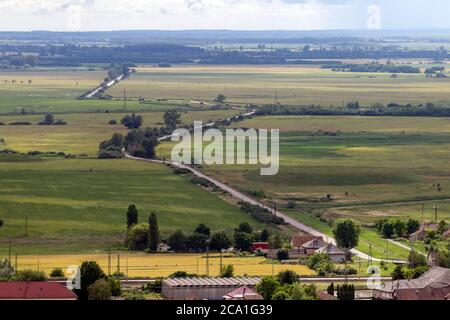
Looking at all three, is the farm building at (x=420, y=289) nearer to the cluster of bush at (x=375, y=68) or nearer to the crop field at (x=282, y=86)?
the crop field at (x=282, y=86)

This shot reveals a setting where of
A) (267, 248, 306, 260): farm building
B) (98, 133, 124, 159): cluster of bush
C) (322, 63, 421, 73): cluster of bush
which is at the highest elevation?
(267, 248, 306, 260): farm building

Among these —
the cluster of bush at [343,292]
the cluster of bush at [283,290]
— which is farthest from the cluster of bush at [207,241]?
the cluster of bush at [343,292]

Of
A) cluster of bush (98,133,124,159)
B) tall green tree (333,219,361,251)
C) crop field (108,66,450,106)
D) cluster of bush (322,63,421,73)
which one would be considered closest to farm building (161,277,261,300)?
tall green tree (333,219,361,251)

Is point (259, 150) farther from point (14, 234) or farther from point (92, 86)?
point (92, 86)

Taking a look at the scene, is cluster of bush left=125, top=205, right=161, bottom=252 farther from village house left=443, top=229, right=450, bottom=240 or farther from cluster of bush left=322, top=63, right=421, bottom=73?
cluster of bush left=322, top=63, right=421, bottom=73

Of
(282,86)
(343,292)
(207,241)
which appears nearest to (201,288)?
(343,292)

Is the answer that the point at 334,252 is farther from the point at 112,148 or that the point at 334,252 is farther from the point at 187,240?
the point at 112,148

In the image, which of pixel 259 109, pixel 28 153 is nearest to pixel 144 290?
pixel 28 153
